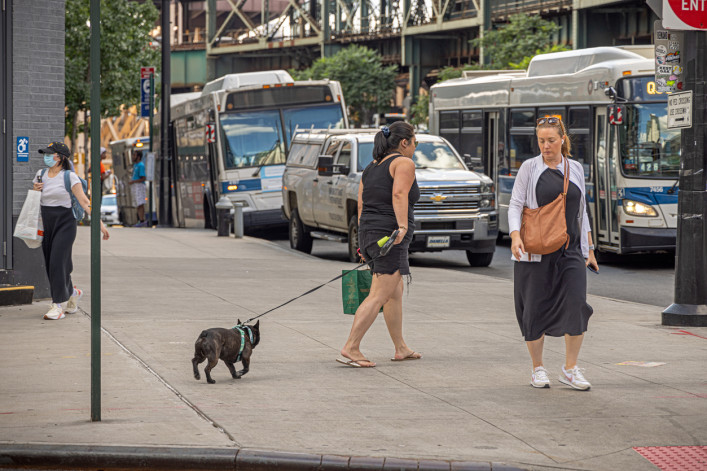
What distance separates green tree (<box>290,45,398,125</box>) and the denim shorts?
155 feet

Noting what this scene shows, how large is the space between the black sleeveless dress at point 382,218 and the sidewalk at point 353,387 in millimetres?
749

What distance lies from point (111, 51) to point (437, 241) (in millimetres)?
25552

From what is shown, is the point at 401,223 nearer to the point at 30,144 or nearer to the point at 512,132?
the point at 30,144

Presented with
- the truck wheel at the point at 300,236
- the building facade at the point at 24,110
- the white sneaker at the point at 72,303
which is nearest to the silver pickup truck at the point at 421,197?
the truck wheel at the point at 300,236

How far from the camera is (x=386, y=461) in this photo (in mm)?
5754

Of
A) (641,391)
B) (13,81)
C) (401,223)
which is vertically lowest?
(641,391)

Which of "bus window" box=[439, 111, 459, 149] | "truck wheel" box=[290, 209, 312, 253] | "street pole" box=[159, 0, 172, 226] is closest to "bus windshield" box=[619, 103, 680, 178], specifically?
"truck wheel" box=[290, 209, 312, 253]

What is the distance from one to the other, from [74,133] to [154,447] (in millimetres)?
38371

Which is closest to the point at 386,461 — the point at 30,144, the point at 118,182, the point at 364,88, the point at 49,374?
the point at 49,374

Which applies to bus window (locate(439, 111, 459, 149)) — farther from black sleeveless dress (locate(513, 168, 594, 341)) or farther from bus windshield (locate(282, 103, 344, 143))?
black sleeveless dress (locate(513, 168, 594, 341))

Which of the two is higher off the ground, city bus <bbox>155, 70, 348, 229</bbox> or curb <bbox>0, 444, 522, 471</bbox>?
city bus <bbox>155, 70, 348, 229</bbox>

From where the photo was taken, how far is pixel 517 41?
41.9 meters

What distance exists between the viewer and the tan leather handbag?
7484 mm

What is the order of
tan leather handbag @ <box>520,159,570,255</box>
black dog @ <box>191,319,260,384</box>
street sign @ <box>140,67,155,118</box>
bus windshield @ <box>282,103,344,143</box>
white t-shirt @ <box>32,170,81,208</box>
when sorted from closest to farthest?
tan leather handbag @ <box>520,159,570,255</box> < black dog @ <box>191,319,260,384</box> < white t-shirt @ <box>32,170,81,208</box> < bus windshield @ <box>282,103,344,143</box> < street sign @ <box>140,67,155,118</box>
